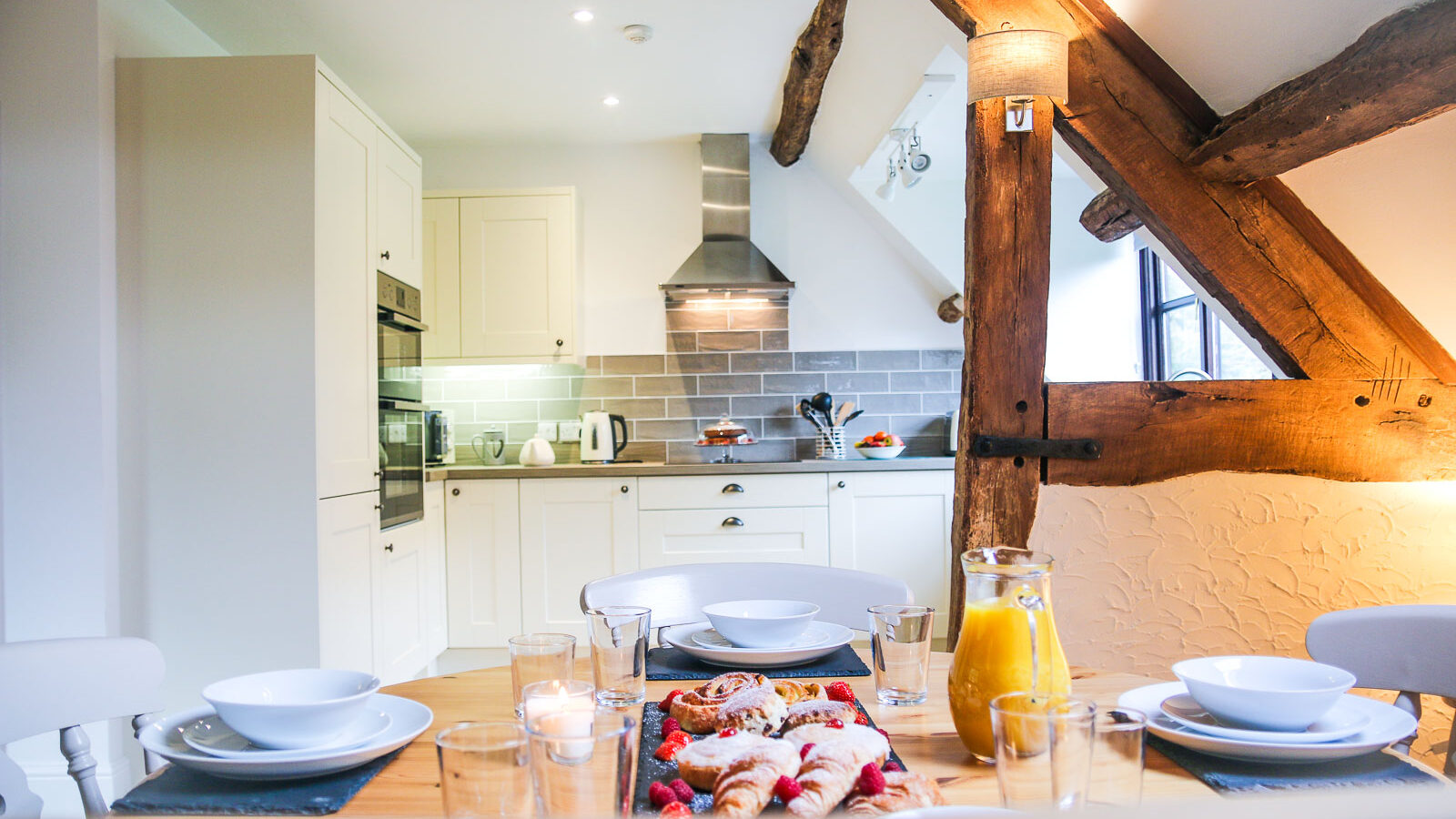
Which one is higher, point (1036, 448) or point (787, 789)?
point (1036, 448)

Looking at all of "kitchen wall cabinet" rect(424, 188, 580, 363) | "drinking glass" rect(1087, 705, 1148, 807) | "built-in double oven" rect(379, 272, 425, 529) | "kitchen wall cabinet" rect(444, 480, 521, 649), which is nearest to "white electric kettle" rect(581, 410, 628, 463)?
"kitchen wall cabinet" rect(424, 188, 580, 363)

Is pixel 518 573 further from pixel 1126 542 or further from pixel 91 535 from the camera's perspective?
pixel 1126 542

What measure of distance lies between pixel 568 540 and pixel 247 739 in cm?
301

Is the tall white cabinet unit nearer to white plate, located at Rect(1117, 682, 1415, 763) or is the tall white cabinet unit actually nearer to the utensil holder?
the utensil holder

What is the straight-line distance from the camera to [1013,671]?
82cm

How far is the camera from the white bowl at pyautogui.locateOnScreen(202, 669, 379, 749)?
2.70ft

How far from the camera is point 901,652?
3.29 feet

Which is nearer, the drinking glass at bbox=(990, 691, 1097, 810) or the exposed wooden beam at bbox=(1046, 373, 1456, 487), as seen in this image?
the drinking glass at bbox=(990, 691, 1097, 810)

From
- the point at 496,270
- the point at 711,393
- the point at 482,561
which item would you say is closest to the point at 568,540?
the point at 482,561

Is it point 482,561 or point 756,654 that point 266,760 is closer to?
point 756,654

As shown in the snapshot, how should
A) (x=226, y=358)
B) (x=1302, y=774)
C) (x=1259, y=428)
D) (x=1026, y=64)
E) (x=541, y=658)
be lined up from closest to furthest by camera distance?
(x=1302, y=774) → (x=541, y=658) → (x=1026, y=64) → (x=1259, y=428) → (x=226, y=358)

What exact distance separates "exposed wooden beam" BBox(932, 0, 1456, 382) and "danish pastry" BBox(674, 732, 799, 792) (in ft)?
6.08

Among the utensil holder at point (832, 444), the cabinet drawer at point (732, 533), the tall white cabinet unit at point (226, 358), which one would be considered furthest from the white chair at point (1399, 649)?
the utensil holder at point (832, 444)

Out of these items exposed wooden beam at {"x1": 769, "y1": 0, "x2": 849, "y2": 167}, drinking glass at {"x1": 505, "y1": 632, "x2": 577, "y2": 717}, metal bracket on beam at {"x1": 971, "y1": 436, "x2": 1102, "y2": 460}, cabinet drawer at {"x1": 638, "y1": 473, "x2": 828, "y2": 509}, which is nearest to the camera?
drinking glass at {"x1": 505, "y1": 632, "x2": 577, "y2": 717}
